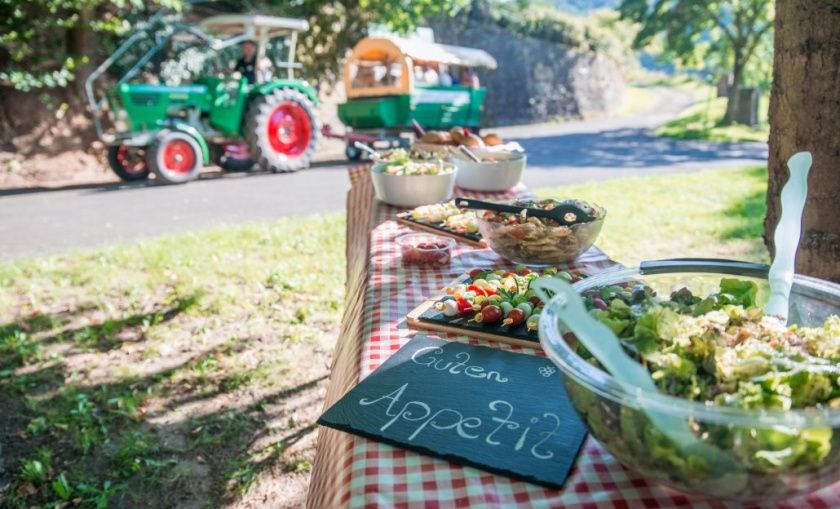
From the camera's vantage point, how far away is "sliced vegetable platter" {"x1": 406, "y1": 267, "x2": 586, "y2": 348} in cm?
118

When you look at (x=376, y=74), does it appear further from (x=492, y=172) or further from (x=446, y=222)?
(x=446, y=222)

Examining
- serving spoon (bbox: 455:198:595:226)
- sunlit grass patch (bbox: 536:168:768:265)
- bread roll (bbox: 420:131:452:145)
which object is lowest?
sunlit grass patch (bbox: 536:168:768:265)

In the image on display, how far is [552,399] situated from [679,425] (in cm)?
33

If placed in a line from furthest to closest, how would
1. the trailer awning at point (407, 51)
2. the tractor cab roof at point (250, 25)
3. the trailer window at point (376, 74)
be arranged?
the trailer window at point (376, 74), the trailer awning at point (407, 51), the tractor cab roof at point (250, 25)

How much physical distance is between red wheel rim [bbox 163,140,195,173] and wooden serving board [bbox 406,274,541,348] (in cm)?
683

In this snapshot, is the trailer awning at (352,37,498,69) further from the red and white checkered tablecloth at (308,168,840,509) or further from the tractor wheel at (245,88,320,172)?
the red and white checkered tablecloth at (308,168,840,509)

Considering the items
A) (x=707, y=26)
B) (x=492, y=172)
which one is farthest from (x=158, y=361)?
(x=707, y=26)

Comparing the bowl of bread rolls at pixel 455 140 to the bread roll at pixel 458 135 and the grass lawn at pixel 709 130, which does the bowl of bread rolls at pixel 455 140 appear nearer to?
the bread roll at pixel 458 135

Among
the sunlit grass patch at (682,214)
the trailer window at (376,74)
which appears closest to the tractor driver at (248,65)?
the trailer window at (376,74)

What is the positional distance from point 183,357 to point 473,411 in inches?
99.2

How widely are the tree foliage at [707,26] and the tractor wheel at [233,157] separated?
1196 cm

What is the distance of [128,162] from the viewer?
7.74 meters

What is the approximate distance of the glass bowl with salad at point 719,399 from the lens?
2.05 ft

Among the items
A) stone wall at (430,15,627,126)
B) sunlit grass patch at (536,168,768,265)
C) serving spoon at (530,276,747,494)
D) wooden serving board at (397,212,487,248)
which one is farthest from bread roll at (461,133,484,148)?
stone wall at (430,15,627,126)
